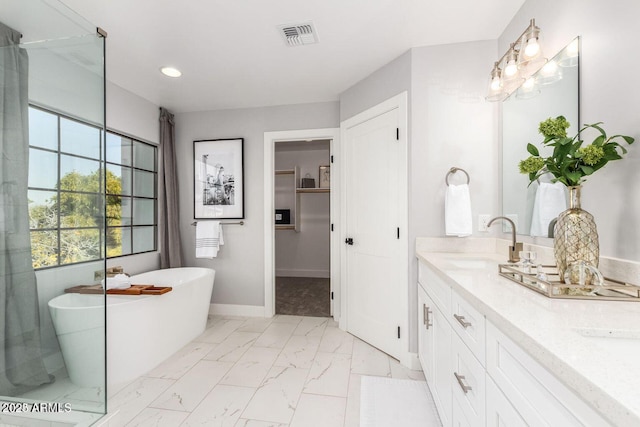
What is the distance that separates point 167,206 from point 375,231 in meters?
2.43

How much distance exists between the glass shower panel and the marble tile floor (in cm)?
39

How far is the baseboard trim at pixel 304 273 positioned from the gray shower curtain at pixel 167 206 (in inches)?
94.5

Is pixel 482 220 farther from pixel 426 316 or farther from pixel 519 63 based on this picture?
pixel 519 63

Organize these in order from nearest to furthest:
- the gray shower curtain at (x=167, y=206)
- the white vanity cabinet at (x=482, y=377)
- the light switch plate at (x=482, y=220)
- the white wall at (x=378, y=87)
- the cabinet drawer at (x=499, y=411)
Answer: the white vanity cabinet at (x=482, y=377)
the cabinet drawer at (x=499, y=411)
the light switch plate at (x=482, y=220)
the white wall at (x=378, y=87)
the gray shower curtain at (x=167, y=206)

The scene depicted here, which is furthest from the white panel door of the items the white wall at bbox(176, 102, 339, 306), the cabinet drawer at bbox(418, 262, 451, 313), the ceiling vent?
the white wall at bbox(176, 102, 339, 306)

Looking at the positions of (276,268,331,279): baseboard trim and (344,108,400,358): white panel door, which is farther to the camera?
(276,268,331,279): baseboard trim

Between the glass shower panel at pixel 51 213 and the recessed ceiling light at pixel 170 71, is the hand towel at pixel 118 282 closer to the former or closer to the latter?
the glass shower panel at pixel 51 213

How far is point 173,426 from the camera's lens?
163cm

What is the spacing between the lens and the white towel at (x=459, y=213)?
6.63 feet

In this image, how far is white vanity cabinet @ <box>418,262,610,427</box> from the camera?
609 mm

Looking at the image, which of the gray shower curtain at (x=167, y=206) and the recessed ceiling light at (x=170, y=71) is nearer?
the recessed ceiling light at (x=170, y=71)

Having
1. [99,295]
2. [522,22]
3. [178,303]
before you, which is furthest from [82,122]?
[522,22]

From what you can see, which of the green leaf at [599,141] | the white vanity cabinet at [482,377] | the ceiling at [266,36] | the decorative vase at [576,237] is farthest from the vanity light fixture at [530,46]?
the white vanity cabinet at [482,377]

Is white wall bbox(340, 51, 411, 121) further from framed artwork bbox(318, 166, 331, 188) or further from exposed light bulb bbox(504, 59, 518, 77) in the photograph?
framed artwork bbox(318, 166, 331, 188)
